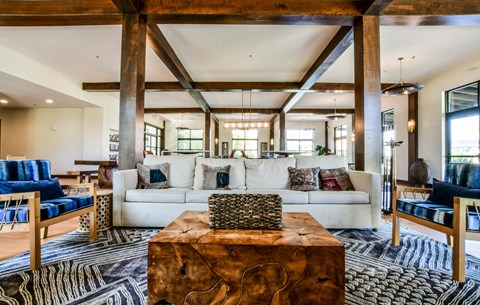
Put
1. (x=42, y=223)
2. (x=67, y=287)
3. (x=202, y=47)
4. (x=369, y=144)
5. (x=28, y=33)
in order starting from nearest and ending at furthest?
(x=67, y=287) < (x=42, y=223) < (x=369, y=144) < (x=28, y=33) < (x=202, y=47)

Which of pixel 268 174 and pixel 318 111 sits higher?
pixel 318 111

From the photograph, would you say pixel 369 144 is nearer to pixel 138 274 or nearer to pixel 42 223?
pixel 138 274

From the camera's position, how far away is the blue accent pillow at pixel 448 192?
7.22 ft

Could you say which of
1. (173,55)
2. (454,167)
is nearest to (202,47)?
(173,55)

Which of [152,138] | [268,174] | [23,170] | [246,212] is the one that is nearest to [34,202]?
[23,170]

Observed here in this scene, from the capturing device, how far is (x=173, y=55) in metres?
5.20

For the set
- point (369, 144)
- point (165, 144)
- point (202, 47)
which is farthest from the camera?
point (165, 144)

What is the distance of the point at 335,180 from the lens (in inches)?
132

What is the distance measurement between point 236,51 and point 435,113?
565 centimetres

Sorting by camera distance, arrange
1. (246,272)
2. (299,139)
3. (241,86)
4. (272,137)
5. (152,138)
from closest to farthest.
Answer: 1. (246,272)
2. (241,86)
3. (152,138)
4. (272,137)
5. (299,139)

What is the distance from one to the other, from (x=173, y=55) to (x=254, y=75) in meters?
2.44

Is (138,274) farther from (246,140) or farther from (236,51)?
(246,140)

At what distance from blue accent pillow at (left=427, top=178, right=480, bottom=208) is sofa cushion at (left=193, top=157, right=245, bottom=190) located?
85.8 inches

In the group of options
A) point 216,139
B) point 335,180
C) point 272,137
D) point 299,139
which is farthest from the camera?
point 299,139
